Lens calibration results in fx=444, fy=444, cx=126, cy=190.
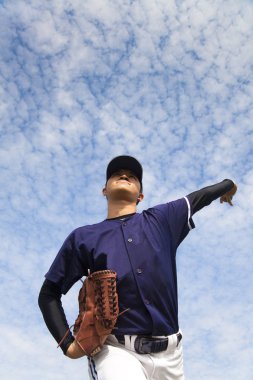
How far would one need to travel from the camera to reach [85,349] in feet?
12.5

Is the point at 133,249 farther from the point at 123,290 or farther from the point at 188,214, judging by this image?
the point at 188,214

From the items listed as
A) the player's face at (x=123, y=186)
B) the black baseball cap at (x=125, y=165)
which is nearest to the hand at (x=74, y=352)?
the player's face at (x=123, y=186)

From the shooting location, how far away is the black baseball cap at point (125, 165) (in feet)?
18.1

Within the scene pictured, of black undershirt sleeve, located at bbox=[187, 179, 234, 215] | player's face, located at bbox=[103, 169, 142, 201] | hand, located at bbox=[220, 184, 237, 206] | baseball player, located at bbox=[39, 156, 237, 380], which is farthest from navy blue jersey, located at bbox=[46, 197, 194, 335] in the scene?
hand, located at bbox=[220, 184, 237, 206]

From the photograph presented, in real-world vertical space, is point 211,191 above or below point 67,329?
above

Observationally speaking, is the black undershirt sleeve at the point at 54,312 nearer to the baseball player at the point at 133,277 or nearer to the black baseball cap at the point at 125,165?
the baseball player at the point at 133,277

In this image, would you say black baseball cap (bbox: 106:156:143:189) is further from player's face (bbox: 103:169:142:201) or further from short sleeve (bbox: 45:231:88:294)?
short sleeve (bbox: 45:231:88:294)

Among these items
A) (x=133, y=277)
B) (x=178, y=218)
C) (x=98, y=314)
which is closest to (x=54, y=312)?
(x=98, y=314)

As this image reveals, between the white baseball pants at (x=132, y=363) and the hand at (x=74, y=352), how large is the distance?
0.14m

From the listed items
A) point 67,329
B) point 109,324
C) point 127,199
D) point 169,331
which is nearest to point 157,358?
point 169,331

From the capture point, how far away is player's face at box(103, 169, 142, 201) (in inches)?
202

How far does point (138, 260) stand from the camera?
425cm

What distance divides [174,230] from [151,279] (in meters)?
0.72

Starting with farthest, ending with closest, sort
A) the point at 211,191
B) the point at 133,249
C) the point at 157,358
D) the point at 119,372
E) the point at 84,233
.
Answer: the point at 211,191 < the point at 84,233 < the point at 133,249 < the point at 157,358 < the point at 119,372
